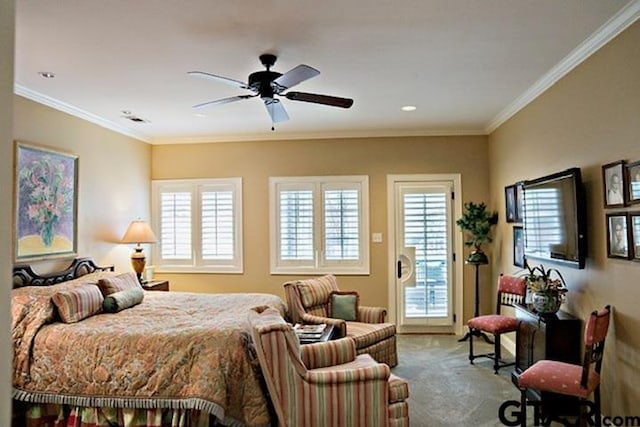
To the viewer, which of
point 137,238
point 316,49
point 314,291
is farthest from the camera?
point 137,238

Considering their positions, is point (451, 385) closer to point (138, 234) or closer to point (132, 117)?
point (138, 234)

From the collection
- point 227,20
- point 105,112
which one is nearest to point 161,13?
point 227,20

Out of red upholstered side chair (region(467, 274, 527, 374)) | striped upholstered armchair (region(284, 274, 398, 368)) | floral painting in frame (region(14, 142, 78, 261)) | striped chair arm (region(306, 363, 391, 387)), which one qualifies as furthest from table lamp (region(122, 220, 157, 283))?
red upholstered side chair (region(467, 274, 527, 374))

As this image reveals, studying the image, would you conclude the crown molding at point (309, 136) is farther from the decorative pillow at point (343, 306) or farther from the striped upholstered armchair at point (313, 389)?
the striped upholstered armchair at point (313, 389)

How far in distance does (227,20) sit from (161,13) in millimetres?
397

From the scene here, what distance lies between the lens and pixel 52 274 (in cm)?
436

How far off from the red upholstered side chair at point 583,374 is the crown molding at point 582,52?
183cm

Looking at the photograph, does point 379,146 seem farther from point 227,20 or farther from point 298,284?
point 227,20

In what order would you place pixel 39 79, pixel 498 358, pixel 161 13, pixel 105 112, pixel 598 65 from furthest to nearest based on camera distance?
pixel 105 112
pixel 498 358
pixel 39 79
pixel 598 65
pixel 161 13

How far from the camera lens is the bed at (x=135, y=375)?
2955 millimetres

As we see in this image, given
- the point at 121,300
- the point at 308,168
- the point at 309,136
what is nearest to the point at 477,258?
the point at 308,168

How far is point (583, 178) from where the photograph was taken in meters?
3.39

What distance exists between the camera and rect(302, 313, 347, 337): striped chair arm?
404 centimetres

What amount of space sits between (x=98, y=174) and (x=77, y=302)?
2.24m
